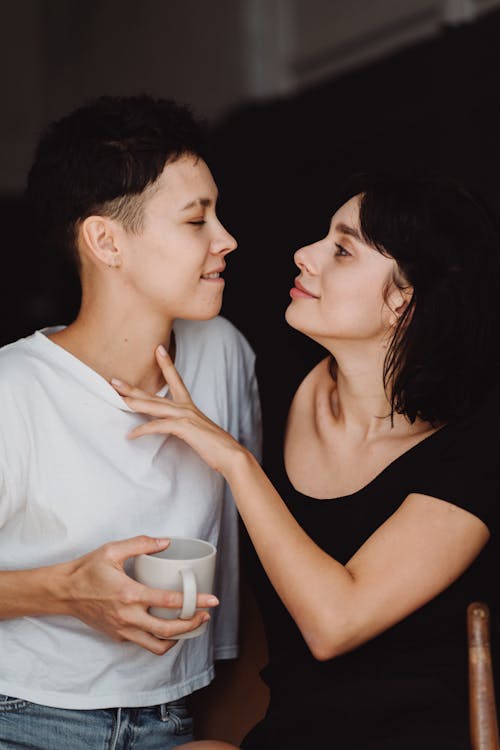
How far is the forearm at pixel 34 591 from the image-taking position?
52.6 inches

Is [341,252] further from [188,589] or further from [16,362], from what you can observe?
[188,589]

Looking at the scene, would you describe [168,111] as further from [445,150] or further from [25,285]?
[25,285]

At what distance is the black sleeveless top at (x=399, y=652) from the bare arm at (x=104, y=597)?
195mm

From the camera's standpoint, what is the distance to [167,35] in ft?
16.1

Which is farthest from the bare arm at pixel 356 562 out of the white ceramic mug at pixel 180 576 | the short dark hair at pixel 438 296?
the short dark hair at pixel 438 296

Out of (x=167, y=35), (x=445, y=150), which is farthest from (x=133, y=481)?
(x=167, y=35)

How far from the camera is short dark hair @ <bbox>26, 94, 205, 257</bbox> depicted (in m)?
1.53

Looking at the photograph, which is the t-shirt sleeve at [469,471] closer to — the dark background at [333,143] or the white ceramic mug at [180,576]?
the white ceramic mug at [180,576]

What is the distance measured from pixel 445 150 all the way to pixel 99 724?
210 centimetres

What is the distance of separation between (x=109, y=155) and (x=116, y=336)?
0.93ft

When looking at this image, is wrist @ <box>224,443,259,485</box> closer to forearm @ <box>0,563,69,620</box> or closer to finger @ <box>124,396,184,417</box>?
finger @ <box>124,396,184,417</box>

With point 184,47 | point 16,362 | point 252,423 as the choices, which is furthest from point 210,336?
point 184,47

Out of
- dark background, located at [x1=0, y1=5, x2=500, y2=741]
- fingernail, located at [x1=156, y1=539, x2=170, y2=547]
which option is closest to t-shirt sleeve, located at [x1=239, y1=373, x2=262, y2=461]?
dark background, located at [x1=0, y1=5, x2=500, y2=741]

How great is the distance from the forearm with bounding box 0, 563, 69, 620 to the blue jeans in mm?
140
